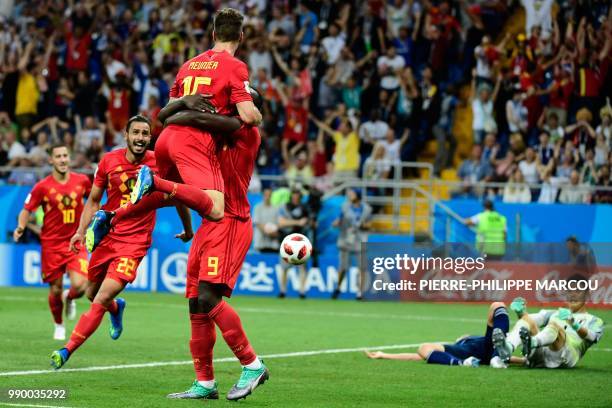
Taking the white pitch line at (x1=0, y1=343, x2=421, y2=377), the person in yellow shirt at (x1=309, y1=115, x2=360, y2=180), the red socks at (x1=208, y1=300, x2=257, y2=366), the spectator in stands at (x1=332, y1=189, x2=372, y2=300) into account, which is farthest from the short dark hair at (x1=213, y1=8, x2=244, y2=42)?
the person in yellow shirt at (x1=309, y1=115, x2=360, y2=180)

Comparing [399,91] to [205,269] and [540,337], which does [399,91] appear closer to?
[540,337]

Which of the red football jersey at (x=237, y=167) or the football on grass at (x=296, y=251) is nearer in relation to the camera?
the red football jersey at (x=237, y=167)

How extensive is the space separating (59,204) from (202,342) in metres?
6.42

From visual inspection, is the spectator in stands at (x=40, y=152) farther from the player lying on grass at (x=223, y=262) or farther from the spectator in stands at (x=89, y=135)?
the player lying on grass at (x=223, y=262)

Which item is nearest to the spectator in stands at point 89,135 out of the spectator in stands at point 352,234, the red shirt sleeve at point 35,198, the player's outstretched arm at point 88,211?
the spectator in stands at point 352,234

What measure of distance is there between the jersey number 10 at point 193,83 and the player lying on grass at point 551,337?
16.3 ft

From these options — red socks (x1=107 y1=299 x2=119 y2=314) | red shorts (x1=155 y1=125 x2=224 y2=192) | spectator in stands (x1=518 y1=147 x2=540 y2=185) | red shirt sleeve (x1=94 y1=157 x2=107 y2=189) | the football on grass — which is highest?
red shorts (x1=155 y1=125 x2=224 y2=192)

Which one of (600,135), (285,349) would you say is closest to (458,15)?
(600,135)

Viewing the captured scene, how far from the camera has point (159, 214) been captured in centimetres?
2541

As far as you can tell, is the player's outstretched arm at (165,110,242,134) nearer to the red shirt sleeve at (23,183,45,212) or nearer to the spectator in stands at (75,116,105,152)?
the red shirt sleeve at (23,183,45,212)

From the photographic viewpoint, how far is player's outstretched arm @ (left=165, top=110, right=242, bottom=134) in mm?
9180

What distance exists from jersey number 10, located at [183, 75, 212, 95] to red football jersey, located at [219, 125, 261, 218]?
0.48 meters

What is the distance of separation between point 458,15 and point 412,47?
1307 mm

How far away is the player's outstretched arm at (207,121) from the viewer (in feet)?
30.1
